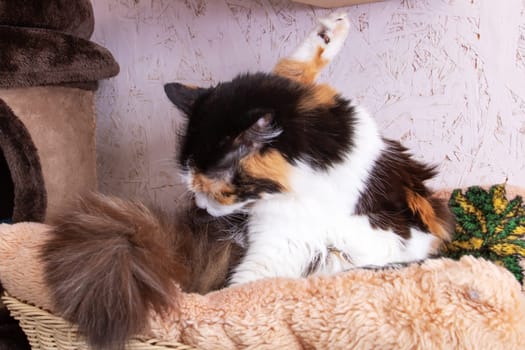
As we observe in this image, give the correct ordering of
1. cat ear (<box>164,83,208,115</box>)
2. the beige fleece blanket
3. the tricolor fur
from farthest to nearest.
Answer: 1. cat ear (<box>164,83,208,115</box>)
2. the tricolor fur
3. the beige fleece blanket

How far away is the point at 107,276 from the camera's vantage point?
647mm

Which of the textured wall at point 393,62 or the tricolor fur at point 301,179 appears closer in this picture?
the tricolor fur at point 301,179

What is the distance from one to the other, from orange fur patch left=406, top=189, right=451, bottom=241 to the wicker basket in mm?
496

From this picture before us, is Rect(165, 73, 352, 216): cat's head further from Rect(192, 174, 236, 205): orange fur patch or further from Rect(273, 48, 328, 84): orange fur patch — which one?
Rect(273, 48, 328, 84): orange fur patch

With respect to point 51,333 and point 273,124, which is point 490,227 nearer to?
point 273,124

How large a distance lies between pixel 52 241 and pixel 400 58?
933 mm

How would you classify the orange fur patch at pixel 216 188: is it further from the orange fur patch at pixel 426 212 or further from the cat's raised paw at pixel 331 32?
the cat's raised paw at pixel 331 32

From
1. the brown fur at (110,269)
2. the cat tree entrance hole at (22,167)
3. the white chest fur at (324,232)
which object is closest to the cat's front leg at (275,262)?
the white chest fur at (324,232)

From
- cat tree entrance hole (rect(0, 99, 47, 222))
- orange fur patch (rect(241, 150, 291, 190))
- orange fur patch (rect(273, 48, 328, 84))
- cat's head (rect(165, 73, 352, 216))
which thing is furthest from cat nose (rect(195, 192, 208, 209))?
cat tree entrance hole (rect(0, 99, 47, 222))

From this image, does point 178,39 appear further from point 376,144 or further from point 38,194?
point 376,144

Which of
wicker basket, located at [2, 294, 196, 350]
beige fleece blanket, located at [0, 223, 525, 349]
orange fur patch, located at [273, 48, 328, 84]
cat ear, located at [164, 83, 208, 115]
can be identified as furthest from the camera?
orange fur patch, located at [273, 48, 328, 84]

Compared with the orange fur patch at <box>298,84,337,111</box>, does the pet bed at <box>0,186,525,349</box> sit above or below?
below

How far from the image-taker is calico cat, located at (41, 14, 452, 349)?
0.72 metres

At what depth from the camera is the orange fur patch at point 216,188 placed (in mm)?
817
